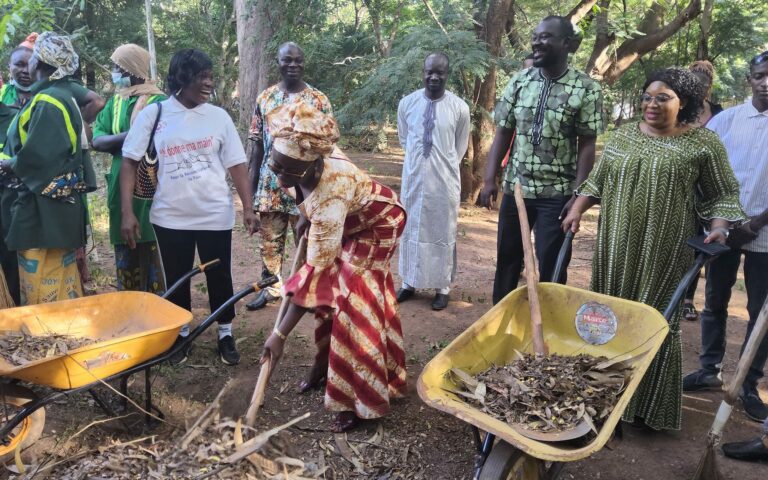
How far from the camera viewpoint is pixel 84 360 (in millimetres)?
2346

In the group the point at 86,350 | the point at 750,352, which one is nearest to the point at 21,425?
the point at 86,350

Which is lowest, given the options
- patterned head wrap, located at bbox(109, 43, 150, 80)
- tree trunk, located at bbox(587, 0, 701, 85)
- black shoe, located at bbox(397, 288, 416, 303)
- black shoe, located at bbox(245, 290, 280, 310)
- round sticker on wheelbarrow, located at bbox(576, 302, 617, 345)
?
black shoe, located at bbox(245, 290, 280, 310)

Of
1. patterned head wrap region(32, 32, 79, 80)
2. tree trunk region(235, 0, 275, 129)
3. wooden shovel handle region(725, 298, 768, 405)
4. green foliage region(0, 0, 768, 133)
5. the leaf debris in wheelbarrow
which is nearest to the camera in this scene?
the leaf debris in wheelbarrow

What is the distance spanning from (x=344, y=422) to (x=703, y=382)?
93.0 inches

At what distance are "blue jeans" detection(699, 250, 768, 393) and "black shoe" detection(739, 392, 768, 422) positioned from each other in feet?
0.13

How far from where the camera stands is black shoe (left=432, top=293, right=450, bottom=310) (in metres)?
5.04

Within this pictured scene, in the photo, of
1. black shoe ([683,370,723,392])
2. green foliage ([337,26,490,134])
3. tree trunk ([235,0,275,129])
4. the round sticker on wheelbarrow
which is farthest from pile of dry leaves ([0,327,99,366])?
tree trunk ([235,0,275,129])

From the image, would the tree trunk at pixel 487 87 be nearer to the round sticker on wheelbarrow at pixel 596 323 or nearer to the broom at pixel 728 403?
the round sticker on wheelbarrow at pixel 596 323

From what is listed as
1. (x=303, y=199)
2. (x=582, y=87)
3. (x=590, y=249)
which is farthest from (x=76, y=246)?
(x=590, y=249)

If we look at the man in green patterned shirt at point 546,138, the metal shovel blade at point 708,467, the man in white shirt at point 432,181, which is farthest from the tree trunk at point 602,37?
the metal shovel blade at point 708,467

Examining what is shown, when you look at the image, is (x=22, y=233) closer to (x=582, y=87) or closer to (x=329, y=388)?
(x=329, y=388)

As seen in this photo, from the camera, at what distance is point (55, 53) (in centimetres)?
343

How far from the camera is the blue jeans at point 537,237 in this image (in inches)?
143

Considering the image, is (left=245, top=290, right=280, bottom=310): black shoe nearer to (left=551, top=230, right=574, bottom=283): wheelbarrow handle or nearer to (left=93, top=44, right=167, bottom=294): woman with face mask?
(left=93, top=44, right=167, bottom=294): woman with face mask
